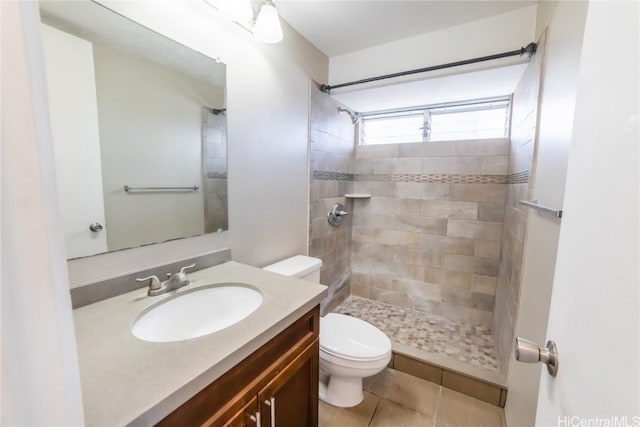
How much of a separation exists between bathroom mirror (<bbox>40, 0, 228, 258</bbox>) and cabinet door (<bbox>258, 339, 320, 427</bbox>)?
0.73 m

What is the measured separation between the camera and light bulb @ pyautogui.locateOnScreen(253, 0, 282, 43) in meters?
1.29

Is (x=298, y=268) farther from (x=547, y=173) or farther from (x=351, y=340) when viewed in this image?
(x=547, y=173)

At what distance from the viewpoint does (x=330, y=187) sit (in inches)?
91.3

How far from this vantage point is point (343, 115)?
8.07 ft

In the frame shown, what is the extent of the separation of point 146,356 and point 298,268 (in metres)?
1.00

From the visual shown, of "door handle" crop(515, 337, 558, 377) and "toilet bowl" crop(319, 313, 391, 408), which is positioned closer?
"door handle" crop(515, 337, 558, 377)

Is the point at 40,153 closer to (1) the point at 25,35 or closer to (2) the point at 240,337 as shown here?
(1) the point at 25,35

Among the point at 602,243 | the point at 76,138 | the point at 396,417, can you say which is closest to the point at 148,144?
the point at 76,138

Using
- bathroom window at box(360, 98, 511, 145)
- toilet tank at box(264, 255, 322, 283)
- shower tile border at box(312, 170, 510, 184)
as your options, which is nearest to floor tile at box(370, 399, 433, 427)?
toilet tank at box(264, 255, 322, 283)

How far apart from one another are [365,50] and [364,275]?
203 centimetres

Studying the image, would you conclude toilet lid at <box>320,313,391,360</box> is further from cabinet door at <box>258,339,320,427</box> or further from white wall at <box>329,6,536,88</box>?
white wall at <box>329,6,536,88</box>

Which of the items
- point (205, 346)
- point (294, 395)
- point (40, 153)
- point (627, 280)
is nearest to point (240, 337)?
point (205, 346)

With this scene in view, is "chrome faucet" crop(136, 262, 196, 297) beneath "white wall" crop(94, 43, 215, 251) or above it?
beneath

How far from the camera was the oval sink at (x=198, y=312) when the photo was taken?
0.92 metres
